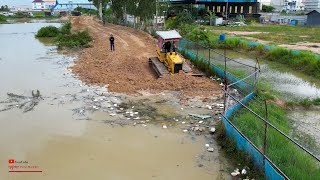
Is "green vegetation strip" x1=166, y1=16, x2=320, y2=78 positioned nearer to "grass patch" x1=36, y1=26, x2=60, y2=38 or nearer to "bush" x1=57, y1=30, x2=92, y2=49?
"bush" x1=57, y1=30, x2=92, y2=49

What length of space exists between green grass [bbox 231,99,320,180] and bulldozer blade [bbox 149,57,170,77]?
641cm

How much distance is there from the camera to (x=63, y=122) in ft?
39.4

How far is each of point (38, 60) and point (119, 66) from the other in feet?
25.8

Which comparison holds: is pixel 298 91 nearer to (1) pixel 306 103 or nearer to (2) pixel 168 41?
(1) pixel 306 103

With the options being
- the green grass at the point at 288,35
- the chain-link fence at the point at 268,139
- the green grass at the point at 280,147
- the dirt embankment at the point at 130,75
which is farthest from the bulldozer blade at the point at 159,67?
the green grass at the point at 288,35

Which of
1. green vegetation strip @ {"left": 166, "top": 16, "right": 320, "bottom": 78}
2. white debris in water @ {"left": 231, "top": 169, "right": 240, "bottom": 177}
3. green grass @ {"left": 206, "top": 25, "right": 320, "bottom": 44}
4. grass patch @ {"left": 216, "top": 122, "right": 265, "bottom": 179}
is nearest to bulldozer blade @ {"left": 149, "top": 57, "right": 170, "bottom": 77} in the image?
grass patch @ {"left": 216, "top": 122, "right": 265, "bottom": 179}

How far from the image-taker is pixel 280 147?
869 cm

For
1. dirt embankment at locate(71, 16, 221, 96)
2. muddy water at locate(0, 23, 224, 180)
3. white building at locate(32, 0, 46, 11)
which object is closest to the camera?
muddy water at locate(0, 23, 224, 180)

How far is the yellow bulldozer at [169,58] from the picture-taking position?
1712cm

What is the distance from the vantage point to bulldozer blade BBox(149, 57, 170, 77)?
17.2 metres

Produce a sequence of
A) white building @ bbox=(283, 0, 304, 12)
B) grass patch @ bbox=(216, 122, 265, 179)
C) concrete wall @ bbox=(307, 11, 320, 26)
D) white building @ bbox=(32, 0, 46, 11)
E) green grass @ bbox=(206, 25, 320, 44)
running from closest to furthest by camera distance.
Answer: grass patch @ bbox=(216, 122, 265, 179) < green grass @ bbox=(206, 25, 320, 44) < concrete wall @ bbox=(307, 11, 320, 26) < white building @ bbox=(283, 0, 304, 12) < white building @ bbox=(32, 0, 46, 11)

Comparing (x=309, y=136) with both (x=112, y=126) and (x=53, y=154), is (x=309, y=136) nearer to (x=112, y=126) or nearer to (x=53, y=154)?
(x=112, y=126)

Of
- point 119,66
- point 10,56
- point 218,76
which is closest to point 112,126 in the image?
point 218,76

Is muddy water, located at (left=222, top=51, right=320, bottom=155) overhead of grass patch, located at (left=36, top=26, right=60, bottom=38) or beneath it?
beneath
